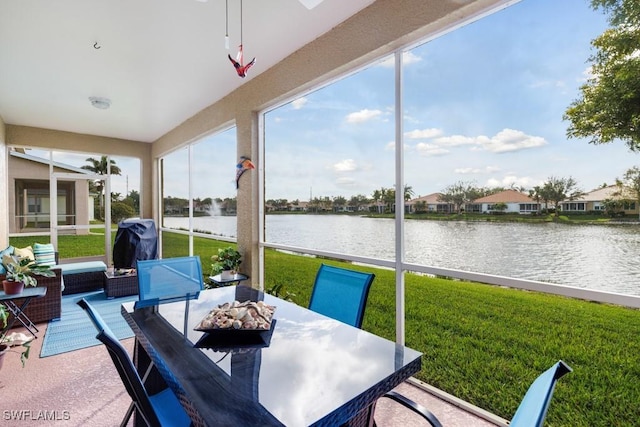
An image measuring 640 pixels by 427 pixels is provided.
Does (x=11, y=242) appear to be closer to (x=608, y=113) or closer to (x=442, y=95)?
(x=442, y=95)

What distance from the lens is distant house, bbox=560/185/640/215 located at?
1684 mm

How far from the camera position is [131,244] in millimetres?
5598

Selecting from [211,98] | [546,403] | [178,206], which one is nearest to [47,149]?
[178,206]

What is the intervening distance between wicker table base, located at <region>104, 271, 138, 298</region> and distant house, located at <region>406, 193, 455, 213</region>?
14.9ft

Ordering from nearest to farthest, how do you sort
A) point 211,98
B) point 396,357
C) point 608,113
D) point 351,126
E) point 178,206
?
point 396,357 → point 608,113 → point 351,126 → point 211,98 → point 178,206

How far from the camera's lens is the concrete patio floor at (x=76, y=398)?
204cm

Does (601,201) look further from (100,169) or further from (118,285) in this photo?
(100,169)

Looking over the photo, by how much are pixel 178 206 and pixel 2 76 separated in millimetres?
3168

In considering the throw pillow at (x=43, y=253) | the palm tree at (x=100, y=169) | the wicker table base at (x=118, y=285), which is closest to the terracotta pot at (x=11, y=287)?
the throw pillow at (x=43, y=253)

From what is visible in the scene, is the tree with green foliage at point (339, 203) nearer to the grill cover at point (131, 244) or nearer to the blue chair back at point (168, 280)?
the blue chair back at point (168, 280)

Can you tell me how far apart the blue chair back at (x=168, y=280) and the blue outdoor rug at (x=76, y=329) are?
2.36 feet

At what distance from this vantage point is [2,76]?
3695 mm

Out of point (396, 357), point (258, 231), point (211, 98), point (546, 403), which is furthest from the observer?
point (211, 98)


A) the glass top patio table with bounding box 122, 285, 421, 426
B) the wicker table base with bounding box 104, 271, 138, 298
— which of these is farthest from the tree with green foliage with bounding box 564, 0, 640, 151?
the wicker table base with bounding box 104, 271, 138, 298
